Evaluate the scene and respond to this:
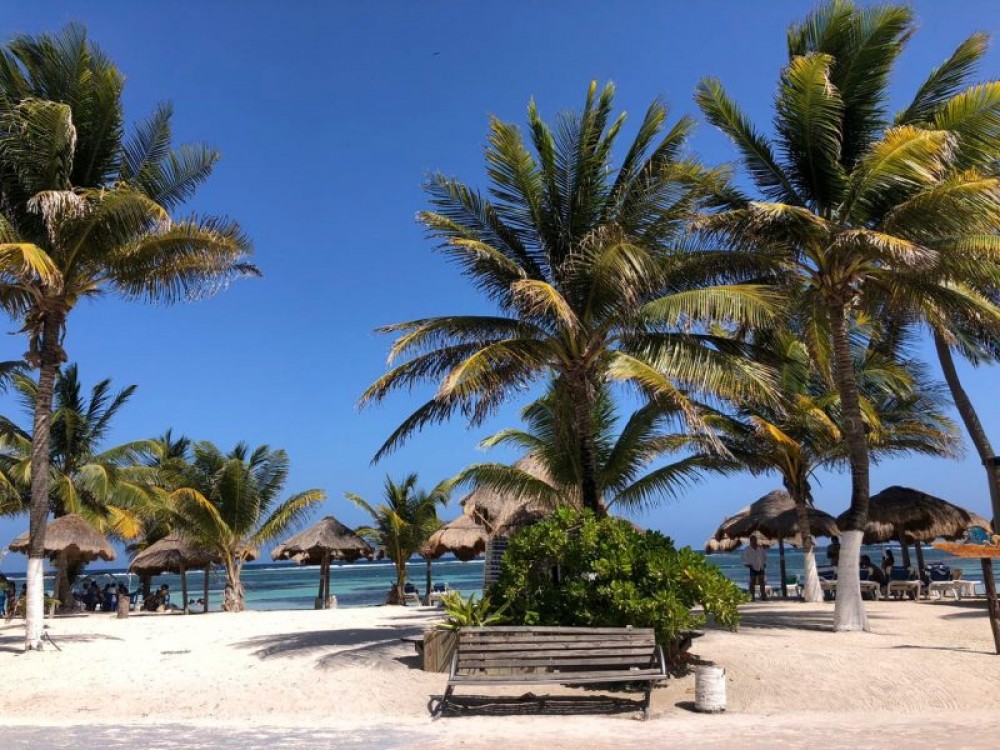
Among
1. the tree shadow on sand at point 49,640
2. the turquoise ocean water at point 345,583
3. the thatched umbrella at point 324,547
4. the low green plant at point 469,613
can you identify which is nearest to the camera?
the low green plant at point 469,613

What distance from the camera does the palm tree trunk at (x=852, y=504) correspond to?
11812 mm

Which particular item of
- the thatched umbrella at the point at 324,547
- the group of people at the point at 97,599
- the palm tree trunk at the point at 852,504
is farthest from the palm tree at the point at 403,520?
the palm tree trunk at the point at 852,504

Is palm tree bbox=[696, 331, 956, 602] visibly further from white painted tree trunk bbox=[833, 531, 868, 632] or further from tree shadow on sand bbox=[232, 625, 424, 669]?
tree shadow on sand bbox=[232, 625, 424, 669]

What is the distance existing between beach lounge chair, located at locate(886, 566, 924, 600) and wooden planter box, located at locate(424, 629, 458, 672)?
13.9 m

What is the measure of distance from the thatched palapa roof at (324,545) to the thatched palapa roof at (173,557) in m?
2.22

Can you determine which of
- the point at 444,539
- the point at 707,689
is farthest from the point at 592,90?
the point at 444,539

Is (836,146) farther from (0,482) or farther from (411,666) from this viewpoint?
(0,482)

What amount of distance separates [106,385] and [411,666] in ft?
68.9

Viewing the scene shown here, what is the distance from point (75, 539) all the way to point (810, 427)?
18942 millimetres

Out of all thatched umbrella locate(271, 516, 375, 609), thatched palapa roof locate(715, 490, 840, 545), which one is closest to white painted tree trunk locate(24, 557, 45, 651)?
thatched umbrella locate(271, 516, 375, 609)

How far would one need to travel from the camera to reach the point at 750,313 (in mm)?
10578

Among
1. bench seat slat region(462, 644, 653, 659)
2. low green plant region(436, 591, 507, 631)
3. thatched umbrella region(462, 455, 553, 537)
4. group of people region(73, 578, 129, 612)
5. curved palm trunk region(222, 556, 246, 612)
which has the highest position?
thatched umbrella region(462, 455, 553, 537)

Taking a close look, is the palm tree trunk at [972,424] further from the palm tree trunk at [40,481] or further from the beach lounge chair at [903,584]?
the palm tree trunk at [40,481]

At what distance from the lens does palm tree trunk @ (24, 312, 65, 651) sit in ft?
38.2
